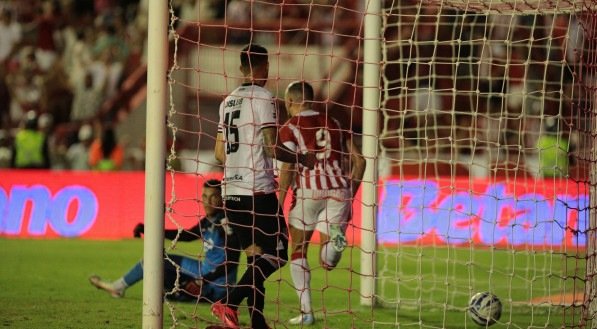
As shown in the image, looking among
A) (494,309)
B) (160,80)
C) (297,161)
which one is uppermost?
(160,80)

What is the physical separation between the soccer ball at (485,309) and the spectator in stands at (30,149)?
11.2 meters

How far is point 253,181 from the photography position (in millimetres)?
7297

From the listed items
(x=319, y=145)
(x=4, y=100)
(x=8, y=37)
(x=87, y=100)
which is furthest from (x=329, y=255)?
(x=8, y=37)

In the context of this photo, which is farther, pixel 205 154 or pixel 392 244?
pixel 205 154

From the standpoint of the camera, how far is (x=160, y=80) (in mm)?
6621

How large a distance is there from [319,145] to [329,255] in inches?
33.9

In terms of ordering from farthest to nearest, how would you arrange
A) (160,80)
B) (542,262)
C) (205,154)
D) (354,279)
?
(205,154)
(542,262)
(354,279)
(160,80)

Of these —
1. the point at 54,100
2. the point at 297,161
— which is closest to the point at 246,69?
the point at 297,161

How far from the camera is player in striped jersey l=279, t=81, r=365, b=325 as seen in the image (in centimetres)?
846

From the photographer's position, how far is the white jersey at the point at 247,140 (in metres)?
7.28

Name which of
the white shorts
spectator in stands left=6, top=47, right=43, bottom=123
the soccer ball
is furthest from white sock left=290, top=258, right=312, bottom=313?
spectator in stands left=6, top=47, right=43, bottom=123

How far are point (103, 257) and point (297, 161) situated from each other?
21.7ft

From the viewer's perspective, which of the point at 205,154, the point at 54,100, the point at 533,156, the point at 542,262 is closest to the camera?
the point at 542,262

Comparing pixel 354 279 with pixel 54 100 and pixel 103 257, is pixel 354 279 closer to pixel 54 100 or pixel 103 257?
pixel 103 257
